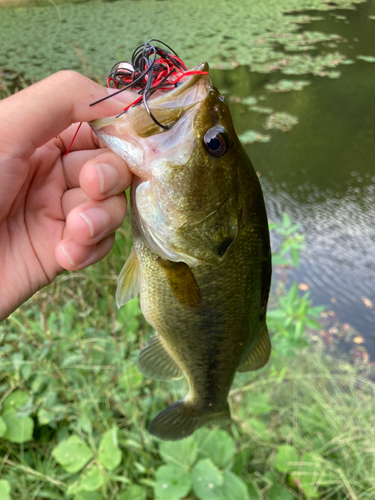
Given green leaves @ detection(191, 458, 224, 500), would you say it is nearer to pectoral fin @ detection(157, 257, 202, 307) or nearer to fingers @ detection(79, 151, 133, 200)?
pectoral fin @ detection(157, 257, 202, 307)

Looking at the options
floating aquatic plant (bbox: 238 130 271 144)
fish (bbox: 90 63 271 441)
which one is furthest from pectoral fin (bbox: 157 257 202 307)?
floating aquatic plant (bbox: 238 130 271 144)

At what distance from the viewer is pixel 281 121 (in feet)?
20.1

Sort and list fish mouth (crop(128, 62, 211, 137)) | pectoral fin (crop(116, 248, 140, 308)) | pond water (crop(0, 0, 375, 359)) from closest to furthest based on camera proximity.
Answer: fish mouth (crop(128, 62, 211, 137))
pectoral fin (crop(116, 248, 140, 308))
pond water (crop(0, 0, 375, 359))

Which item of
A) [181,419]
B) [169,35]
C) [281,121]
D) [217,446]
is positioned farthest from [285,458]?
[169,35]

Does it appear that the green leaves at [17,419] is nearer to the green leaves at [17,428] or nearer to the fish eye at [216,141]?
the green leaves at [17,428]

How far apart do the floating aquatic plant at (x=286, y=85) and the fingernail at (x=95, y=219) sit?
6.97 m

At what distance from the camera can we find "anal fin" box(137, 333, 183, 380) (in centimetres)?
150

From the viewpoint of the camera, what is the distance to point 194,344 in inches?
53.2

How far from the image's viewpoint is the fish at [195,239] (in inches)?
36.3

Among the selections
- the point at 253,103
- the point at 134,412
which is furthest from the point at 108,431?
the point at 253,103

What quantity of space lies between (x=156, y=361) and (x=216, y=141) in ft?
3.49

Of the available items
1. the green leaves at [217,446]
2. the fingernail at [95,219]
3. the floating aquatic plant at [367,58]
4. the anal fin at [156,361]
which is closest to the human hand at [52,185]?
the fingernail at [95,219]

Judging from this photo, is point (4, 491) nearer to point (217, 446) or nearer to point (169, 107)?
point (217, 446)

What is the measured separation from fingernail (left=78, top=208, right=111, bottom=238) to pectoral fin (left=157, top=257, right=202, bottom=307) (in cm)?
24
